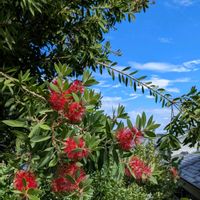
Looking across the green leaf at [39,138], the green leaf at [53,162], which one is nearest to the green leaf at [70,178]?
the green leaf at [53,162]

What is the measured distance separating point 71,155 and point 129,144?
345mm

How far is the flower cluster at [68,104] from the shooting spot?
2.33 meters

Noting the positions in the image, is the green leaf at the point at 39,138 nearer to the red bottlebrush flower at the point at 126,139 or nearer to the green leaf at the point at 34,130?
the green leaf at the point at 34,130

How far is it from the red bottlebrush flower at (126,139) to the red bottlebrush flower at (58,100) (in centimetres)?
35

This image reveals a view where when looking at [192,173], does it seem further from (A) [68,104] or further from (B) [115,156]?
(A) [68,104]

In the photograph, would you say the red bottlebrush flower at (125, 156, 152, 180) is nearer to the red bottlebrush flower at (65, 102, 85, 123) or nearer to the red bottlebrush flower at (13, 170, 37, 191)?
the red bottlebrush flower at (65, 102, 85, 123)

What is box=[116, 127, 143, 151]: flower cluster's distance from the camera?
2387 millimetres

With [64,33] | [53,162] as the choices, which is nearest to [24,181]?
[53,162]

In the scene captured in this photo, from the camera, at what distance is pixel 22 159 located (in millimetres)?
2635

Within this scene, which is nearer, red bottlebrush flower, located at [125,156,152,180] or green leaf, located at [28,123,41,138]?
green leaf, located at [28,123,41,138]

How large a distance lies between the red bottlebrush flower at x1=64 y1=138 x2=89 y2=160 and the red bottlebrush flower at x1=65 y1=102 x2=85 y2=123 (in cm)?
12

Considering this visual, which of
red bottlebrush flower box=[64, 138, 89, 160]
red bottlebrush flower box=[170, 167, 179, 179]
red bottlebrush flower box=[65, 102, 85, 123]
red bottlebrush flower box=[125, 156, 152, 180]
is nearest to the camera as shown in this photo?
red bottlebrush flower box=[64, 138, 89, 160]

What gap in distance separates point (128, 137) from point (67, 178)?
0.40 metres

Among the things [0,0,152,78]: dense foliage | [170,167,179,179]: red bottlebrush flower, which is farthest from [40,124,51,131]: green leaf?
[170,167,179,179]: red bottlebrush flower
